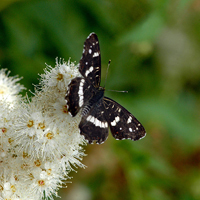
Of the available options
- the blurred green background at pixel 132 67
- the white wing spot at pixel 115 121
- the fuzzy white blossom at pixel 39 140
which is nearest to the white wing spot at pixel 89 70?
the fuzzy white blossom at pixel 39 140

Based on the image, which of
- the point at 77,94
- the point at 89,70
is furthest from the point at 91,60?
the point at 77,94

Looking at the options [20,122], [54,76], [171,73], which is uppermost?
[171,73]

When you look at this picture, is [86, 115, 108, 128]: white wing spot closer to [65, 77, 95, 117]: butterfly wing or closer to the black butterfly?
the black butterfly

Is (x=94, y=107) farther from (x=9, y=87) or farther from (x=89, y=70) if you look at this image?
(x=9, y=87)

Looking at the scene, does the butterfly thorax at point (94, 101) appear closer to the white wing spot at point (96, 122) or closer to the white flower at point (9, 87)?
the white wing spot at point (96, 122)

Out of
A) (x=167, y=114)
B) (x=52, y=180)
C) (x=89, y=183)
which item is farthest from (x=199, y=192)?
(x=52, y=180)

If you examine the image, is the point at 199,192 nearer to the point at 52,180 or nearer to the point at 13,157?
the point at 52,180

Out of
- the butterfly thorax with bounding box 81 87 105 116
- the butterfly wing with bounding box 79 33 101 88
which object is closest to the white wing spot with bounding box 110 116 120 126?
the butterfly thorax with bounding box 81 87 105 116
